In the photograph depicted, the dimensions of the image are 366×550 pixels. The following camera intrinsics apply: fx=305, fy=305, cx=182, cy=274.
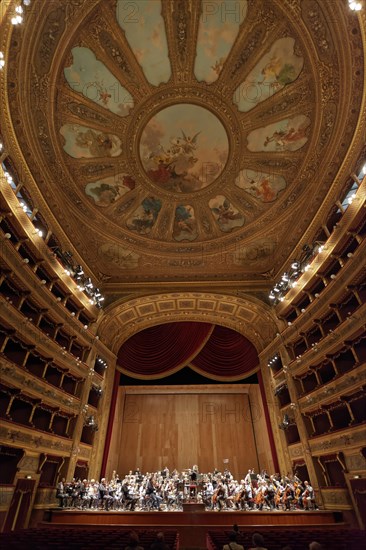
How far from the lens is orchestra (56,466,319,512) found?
35.3ft

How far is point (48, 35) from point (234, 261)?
12080mm

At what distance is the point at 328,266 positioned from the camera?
11961 millimetres

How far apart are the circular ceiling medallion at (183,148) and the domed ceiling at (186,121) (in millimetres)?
46

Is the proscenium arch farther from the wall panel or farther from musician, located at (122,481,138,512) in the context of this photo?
musician, located at (122,481,138,512)

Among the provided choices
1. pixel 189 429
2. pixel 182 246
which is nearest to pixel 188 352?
pixel 189 429

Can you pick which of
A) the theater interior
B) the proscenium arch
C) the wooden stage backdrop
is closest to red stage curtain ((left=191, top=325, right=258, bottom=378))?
the theater interior

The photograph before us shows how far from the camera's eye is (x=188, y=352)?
17391 millimetres

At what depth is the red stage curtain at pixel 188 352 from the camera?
17.1 meters

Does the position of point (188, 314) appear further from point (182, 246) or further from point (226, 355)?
point (182, 246)

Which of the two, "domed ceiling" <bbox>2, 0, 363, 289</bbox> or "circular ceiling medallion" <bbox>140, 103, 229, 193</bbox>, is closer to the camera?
"domed ceiling" <bbox>2, 0, 363, 289</bbox>

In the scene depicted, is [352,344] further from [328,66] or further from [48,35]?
[48,35]

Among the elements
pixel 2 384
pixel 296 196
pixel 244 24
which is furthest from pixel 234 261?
pixel 2 384

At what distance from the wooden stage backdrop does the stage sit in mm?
6597

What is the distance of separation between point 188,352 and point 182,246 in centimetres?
606
